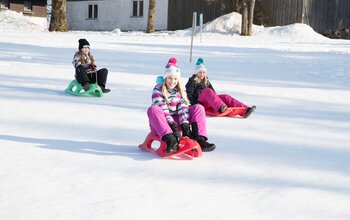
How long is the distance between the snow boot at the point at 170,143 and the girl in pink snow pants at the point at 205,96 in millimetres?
2438

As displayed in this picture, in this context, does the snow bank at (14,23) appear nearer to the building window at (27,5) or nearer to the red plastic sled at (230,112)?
the building window at (27,5)

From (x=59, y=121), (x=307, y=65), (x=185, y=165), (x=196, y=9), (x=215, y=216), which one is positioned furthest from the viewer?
(x=196, y=9)

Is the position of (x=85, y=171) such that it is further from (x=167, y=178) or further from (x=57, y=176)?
(x=167, y=178)

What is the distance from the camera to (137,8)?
3728 cm

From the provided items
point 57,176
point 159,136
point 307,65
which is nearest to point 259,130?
point 159,136

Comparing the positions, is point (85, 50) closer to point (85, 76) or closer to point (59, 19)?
point (85, 76)

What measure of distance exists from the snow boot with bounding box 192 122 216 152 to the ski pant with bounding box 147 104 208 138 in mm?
32

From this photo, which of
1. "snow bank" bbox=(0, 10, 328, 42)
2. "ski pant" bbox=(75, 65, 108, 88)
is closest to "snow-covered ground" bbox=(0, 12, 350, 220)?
"ski pant" bbox=(75, 65, 108, 88)

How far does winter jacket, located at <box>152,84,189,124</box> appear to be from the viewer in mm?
4949

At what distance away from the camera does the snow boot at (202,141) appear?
4.93 m

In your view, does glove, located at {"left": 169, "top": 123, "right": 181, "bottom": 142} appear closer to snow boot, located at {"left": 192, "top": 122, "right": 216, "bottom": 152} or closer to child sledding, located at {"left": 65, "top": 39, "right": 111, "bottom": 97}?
snow boot, located at {"left": 192, "top": 122, "right": 216, "bottom": 152}

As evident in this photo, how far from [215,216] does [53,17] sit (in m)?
26.5

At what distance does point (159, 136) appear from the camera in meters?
4.76

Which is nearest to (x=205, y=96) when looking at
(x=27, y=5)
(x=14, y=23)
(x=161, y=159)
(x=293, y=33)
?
(x=161, y=159)
